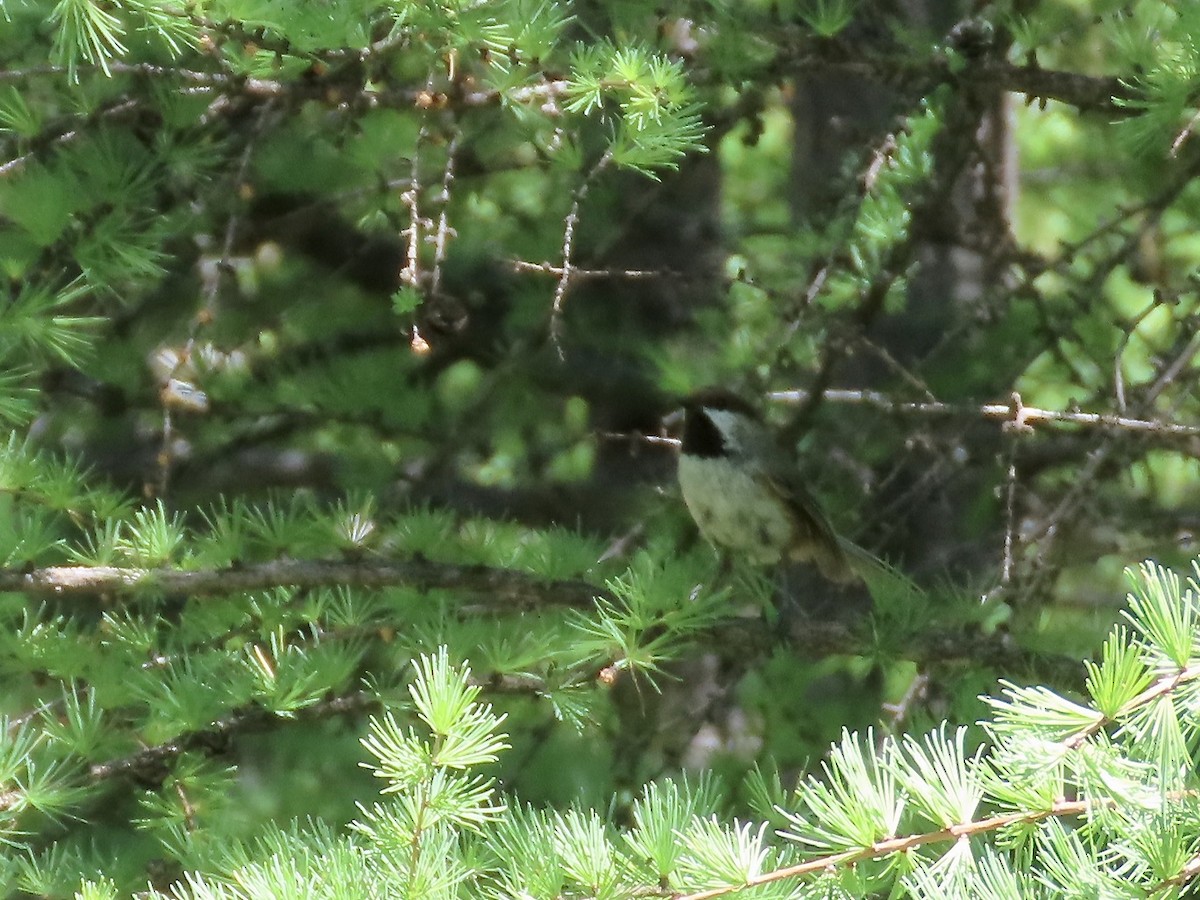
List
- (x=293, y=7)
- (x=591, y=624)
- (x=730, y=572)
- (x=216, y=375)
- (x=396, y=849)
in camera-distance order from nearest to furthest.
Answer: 1. (x=396, y=849)
2. (x=293, y=7)
3. (x=591, y=624)
4. (x=730, y=572)
5. (x=216, y=375)

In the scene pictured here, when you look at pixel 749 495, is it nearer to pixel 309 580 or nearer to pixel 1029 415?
pixel 1029 415

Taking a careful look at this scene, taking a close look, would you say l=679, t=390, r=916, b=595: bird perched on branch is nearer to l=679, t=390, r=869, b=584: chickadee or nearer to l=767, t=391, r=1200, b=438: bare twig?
l=679, t=390, r=869, b=584: chickadee

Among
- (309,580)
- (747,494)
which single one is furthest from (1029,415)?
(309,580)

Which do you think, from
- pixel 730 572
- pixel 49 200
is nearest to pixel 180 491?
pixel 49 200

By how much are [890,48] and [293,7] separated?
55.6 inches

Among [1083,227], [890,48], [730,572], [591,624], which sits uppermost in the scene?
[890,48]

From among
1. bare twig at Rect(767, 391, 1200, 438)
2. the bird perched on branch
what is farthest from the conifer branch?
the bird perched on branch

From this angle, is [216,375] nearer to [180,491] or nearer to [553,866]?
[180,491]

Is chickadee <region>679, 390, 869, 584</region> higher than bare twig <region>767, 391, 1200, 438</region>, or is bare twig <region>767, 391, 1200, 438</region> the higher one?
bare twig <region>767, 391, 1200, 438</region>

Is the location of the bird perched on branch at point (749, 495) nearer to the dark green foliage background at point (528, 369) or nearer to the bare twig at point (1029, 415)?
the dark green foliage background at point (528, 369)

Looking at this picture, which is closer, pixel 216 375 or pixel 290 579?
pixel 290 579

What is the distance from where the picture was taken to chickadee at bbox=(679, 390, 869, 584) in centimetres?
358

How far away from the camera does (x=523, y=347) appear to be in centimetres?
378

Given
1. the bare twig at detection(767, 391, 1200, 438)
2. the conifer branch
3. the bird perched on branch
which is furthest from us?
the bird perched on branch
